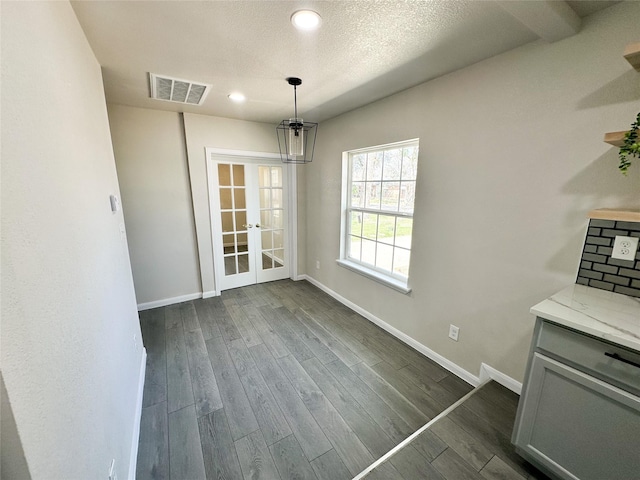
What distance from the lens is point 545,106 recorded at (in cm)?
151

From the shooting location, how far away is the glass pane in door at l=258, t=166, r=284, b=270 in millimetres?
3850

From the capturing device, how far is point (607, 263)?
1.39 metres

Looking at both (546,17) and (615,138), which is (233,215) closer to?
(546,17)

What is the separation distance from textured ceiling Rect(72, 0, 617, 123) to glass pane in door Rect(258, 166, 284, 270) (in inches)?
61.7

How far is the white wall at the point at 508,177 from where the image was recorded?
52.5 inches

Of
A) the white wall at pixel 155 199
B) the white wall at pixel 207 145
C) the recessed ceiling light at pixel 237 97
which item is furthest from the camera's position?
the white wall at pixel 207 145

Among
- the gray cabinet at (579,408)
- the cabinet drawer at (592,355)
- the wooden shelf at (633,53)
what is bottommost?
the gray cabinet at (579,408)

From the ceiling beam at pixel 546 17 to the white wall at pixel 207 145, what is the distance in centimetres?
296

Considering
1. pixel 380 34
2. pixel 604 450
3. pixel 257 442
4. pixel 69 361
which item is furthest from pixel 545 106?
pixel 257 442

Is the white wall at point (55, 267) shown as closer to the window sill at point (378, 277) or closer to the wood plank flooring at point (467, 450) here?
the wood plank flooring at point (467, 450)

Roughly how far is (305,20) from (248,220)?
110 inches

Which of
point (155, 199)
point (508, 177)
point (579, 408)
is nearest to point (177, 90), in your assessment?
point (155, 199)

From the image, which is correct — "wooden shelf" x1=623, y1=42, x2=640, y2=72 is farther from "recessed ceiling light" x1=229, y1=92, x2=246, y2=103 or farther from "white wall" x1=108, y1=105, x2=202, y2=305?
"white wall" x1=108, y1=105, x2=202, y2=305

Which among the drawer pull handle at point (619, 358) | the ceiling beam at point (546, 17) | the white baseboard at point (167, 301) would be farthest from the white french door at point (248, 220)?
the drawer pull handle at point (619, 358)
